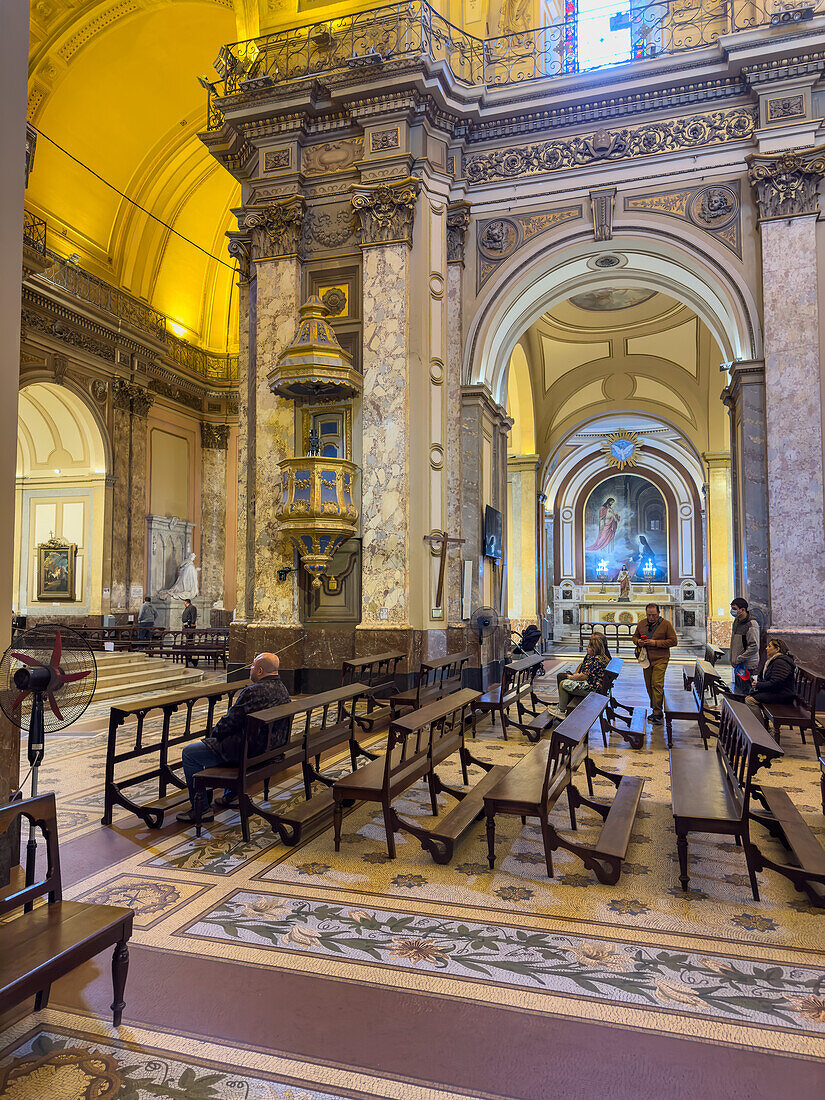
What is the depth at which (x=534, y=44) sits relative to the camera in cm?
1128

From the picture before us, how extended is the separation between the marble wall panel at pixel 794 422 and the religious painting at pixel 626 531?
62.6 feet

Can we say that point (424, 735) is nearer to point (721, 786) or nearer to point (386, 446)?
point (721, 786)

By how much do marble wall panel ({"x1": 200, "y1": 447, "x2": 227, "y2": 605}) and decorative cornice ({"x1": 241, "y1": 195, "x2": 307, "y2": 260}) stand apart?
35.9 feet

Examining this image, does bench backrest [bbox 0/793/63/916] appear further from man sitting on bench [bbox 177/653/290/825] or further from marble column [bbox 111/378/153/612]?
marble column [bbox 111/378/153/612]

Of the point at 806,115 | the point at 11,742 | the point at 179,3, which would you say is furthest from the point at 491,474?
the point at 179,3

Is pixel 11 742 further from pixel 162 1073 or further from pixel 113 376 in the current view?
pixel 113 376

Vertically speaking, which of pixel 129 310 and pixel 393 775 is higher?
pixel 129 310

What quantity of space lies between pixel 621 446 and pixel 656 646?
59.5 feet

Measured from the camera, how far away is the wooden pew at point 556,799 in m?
3.86

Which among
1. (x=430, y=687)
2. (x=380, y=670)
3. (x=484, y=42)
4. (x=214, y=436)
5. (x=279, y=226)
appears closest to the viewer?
(x=430, y=687)

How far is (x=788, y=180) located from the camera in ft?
31.1

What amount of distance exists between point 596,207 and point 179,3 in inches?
455

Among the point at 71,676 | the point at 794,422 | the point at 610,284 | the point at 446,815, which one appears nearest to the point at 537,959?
the point at 446,815

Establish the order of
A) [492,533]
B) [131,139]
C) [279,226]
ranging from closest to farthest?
[279,226]
[492,533]
[131,139]
